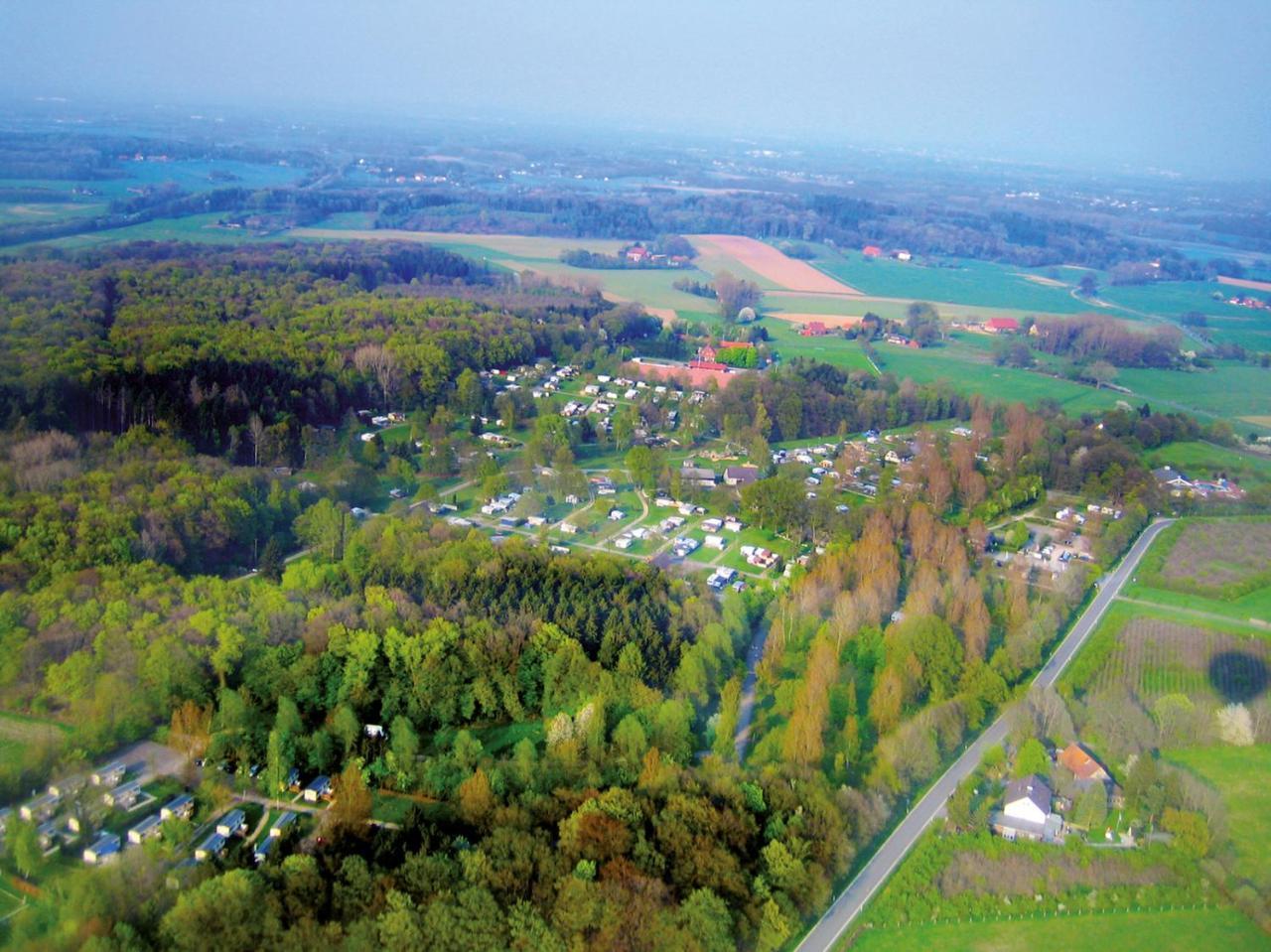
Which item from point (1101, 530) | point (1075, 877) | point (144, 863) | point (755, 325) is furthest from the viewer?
point (755, 325)

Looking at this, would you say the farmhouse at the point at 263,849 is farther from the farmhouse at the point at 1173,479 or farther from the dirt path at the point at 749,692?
the farmhouse at the point at 1173,479

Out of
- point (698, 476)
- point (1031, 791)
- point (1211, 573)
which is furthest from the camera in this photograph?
point (698, 476)

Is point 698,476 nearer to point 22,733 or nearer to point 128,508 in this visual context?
point 128,508

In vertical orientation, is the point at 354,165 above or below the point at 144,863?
above

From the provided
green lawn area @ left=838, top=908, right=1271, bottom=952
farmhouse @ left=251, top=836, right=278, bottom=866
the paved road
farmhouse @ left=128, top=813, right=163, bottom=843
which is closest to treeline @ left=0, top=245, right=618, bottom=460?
farmhouse @ left=128, top=813, right=163, bottom=843

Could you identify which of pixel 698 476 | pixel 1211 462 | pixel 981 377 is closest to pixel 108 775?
pixel 698 476

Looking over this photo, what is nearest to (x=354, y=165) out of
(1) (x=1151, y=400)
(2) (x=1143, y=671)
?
(1) (x=1151, y=400)

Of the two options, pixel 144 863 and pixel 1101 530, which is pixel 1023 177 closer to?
pixel 1101 530
